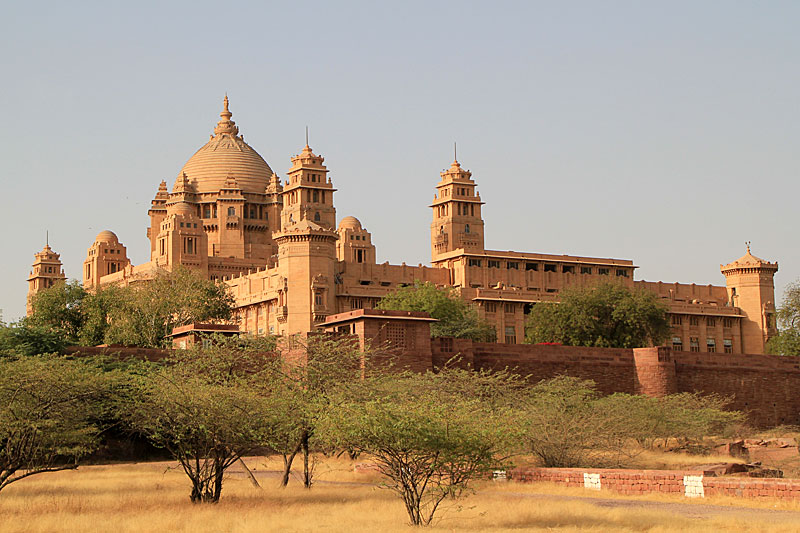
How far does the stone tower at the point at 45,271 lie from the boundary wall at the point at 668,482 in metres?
90.2

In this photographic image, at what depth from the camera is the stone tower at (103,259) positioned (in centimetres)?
11025

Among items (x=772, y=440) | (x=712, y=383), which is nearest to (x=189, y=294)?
(x=712, y=383)

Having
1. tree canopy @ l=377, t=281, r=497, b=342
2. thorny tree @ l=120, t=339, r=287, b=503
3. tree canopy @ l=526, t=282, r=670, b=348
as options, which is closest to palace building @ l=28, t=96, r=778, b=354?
tree canopy @ l=377, t=281, r=497, b=342

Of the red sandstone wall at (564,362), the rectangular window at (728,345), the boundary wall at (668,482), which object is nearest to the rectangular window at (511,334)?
the rectangular window at (728,345)

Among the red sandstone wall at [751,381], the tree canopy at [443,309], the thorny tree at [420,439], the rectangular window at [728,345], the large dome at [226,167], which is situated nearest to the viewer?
the thorny tree at [420,439]

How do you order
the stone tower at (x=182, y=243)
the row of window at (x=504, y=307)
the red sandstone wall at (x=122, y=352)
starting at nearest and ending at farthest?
1. the red sandstone wall at (x=122, y=352)
2. the row of window at (x=504, y=307)
3. the stone tower at (x=182, y=243)

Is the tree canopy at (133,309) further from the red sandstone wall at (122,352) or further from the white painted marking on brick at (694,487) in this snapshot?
the white painted marking on brick at (694,487)

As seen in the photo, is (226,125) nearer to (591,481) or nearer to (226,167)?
(226,167)

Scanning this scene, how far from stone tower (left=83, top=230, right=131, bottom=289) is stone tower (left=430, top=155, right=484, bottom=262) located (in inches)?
1105

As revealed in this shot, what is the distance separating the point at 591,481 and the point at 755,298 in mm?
73741

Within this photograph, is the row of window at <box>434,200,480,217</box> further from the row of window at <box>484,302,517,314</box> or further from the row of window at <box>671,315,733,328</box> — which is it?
the row of window at <box>671,315,733,328</box>

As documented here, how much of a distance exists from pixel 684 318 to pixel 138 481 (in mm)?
70831

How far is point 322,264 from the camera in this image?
3150 inches

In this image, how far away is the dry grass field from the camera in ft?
83.7
